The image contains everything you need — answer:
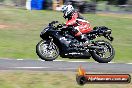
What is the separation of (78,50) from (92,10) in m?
31.9

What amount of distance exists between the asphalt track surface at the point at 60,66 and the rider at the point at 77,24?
75.9 inches

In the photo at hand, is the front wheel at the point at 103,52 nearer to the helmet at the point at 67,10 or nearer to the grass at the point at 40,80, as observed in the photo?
the grass at the point at 40,80

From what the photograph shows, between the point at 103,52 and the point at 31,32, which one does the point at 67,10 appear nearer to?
the point at 103,52

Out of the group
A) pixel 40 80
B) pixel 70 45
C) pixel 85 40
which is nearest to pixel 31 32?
pixel 40 80

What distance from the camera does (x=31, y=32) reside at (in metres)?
30.2

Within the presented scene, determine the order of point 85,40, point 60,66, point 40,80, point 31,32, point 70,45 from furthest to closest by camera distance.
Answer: point 31,32, point 60,66, point 40,80, point 70,45, point 85,40

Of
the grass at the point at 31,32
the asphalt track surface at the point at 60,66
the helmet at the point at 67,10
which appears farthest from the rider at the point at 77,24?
the grass at the point at 31,32

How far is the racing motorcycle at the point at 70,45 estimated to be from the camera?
1280 cm

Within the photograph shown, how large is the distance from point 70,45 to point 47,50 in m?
0.78

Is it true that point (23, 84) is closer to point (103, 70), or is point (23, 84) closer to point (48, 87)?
point (48, 87)

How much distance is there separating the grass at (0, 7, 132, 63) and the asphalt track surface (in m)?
1.40

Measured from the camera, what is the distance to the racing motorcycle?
12.8 metres

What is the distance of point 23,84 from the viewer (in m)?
13.0

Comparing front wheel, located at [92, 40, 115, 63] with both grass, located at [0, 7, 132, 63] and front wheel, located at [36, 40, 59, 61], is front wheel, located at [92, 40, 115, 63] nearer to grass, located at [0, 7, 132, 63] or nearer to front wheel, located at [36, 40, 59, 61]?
front wheel, located at [36, 40, 59, 61]
